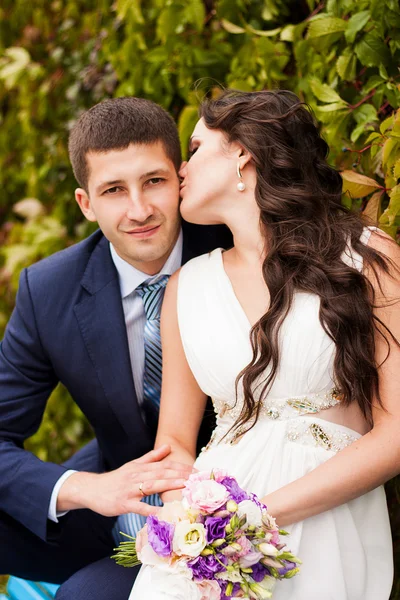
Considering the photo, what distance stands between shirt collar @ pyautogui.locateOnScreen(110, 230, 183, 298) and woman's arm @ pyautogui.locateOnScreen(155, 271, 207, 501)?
313 mm

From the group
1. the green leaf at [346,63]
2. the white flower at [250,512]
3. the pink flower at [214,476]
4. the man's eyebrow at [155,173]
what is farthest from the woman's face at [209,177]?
the white flower at [250,512]

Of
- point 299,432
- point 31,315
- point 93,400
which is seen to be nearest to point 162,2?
point 31,315

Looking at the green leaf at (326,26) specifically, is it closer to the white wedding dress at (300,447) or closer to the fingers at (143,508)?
the white wedding dress at (300,447)

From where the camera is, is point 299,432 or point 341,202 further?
point 341,202

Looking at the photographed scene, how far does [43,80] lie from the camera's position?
5219 mm

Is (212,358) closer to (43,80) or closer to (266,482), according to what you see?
(266,482)

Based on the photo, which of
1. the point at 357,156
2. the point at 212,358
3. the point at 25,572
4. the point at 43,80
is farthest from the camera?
the point at 43,80

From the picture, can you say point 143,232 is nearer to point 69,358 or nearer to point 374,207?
point 69,358

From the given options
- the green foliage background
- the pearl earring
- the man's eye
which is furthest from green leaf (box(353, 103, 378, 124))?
the man's eye

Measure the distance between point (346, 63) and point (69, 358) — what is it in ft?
5.17

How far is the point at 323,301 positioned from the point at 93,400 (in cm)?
116

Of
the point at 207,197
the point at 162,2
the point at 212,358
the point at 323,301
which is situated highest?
the point at 162,2

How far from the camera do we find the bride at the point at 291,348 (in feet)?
7.36

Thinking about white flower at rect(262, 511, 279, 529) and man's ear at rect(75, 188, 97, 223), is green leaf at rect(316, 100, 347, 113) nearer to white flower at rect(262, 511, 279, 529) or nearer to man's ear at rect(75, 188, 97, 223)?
man's ear at rect(75, 188, 97, 223)
